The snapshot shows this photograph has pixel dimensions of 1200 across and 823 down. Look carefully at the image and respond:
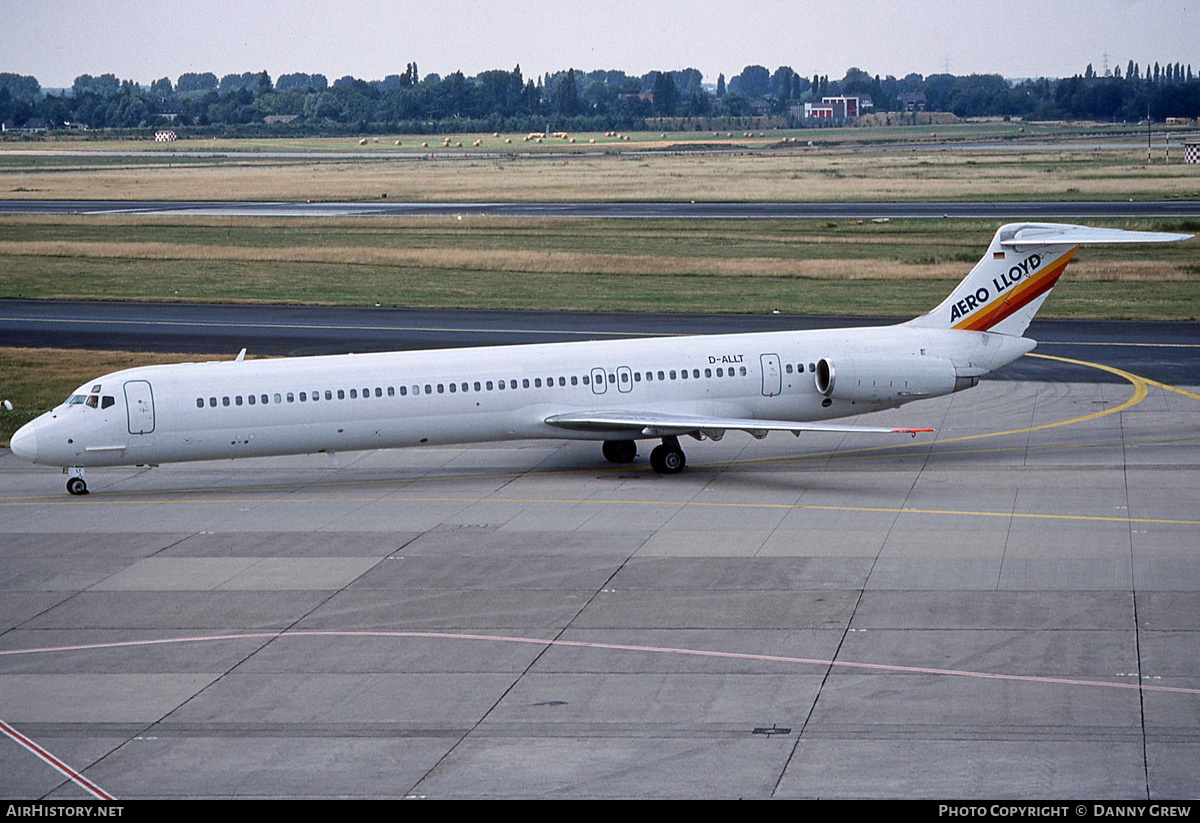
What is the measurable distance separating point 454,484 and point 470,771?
17120 millimetres

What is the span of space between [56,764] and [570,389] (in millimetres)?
17927

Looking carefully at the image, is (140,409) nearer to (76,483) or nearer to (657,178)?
(76,483)

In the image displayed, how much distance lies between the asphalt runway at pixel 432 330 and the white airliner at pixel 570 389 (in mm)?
10198

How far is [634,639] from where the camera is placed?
22016 millimetres

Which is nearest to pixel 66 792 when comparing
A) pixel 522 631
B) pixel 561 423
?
pixel 522 631

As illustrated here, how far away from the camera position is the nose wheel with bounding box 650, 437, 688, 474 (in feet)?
112

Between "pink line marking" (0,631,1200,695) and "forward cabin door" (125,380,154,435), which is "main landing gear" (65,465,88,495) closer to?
"forward cabin door" (125,380,154,435)

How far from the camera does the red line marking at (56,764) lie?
1672 cm

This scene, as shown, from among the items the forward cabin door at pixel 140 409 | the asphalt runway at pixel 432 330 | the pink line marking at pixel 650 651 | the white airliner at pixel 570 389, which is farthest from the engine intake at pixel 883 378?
the forward cabin door at pixel 140 409

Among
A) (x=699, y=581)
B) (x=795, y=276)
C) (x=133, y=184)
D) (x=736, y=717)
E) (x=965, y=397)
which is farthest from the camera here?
(x=133, y=184)

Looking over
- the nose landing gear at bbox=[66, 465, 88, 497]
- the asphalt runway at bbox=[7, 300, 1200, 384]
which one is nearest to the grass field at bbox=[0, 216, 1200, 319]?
the asphalt runway at bbox=[7, 300, 1200, 384]

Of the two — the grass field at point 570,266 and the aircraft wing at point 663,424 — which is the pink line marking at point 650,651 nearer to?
the aircraft wing at point 663,424

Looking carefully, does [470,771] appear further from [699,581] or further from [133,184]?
[133,184]

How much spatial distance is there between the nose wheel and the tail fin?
747cm
